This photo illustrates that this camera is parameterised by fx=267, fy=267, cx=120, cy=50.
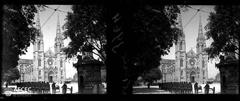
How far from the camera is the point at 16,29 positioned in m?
13.1

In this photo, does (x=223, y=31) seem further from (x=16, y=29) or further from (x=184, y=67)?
(x=184, y=67)

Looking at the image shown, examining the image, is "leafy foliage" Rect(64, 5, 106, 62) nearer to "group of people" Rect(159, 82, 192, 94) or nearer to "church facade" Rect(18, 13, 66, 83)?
"group of people" Rect(159, 82, 192, 94)

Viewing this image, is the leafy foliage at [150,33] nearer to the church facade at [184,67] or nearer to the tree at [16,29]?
the tree at [16,29]

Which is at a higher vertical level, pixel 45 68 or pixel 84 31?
pixel 84 31

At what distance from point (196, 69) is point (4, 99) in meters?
48.1

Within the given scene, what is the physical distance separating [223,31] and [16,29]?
1259 centimetres

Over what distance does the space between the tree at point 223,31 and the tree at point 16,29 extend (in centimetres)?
1125

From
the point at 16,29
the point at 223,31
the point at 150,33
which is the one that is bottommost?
the point at 150,33

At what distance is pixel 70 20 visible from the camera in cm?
1891

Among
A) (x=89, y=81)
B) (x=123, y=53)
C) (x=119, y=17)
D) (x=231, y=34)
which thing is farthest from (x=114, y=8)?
(x=231, y=34)

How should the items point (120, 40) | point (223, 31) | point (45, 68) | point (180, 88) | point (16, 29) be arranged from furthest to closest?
point (45, 68), point (223, 31), point (180, 88), point (16, 29), point (120, 40)

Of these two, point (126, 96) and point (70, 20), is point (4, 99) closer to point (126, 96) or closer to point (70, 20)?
point (126, 96)

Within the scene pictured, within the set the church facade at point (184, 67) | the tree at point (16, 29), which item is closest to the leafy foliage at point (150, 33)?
the tree at point (16, 29)

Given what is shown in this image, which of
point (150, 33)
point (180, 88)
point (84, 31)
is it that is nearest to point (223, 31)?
point (180, 88)
